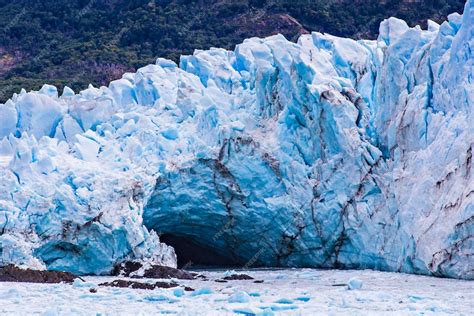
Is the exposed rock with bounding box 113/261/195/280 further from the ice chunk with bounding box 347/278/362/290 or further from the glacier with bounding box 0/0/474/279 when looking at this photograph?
the ice chunk with bounding box 347/278/362/290

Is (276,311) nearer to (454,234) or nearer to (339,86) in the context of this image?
(454,234)

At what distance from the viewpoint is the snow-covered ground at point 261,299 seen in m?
10.1

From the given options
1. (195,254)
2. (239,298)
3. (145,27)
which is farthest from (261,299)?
(145,27)

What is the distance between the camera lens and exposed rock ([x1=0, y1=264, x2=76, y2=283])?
557 inches

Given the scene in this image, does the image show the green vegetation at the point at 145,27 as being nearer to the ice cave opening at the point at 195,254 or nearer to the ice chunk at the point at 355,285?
the ice cave opening at the point at 195,254

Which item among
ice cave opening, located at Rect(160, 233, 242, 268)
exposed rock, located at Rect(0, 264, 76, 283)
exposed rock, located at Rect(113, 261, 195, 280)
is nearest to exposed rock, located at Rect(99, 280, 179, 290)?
exposed rock, located at Rect(0, 264, 76, 283)

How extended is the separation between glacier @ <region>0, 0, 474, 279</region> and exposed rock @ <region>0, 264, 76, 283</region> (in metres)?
0.99

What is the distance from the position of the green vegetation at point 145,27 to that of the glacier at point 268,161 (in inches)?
646

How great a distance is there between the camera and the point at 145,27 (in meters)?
38.6

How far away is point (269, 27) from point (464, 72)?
23.7m

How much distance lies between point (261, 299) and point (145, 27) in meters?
28.9

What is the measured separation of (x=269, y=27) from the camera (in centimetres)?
3812

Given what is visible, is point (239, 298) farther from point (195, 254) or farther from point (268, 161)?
point (195, 254)

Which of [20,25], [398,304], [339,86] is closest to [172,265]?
[339,86]
